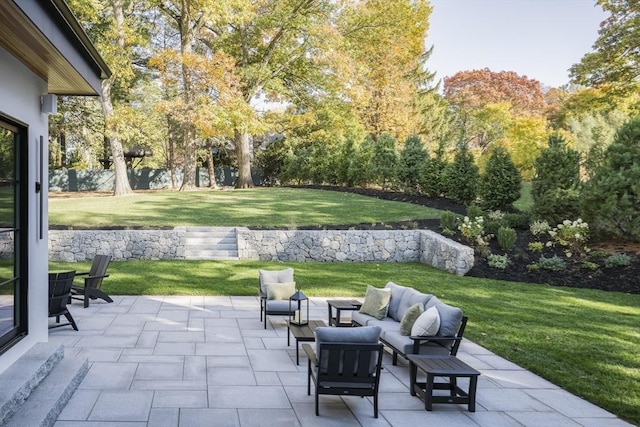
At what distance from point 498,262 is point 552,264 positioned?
1.26 m

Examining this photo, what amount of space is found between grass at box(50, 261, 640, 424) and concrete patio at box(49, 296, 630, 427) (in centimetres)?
45

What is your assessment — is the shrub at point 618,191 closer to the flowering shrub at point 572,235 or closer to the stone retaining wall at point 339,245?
the flowering shrub at point 572,235

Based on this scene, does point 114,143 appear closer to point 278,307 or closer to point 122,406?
point 278,307

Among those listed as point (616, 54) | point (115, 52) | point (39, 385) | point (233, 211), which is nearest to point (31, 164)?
point (39, 385)

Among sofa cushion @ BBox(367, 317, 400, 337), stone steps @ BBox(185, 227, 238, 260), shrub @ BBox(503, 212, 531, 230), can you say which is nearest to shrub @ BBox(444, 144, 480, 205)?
shrub @ BBox(503, 212, 531, 230)

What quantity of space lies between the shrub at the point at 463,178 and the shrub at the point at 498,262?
5.73 meters

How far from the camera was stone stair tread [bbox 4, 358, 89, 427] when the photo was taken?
4504 millimetres

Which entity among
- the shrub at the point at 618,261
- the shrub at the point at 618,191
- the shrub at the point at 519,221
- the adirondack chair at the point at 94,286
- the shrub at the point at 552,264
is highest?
the shrub at the point at 618,191

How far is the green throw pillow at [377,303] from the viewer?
8008 millimetres

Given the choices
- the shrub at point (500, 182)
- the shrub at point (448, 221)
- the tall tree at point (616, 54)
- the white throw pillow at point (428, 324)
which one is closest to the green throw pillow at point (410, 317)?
the white throw pillow at point (428, 324)

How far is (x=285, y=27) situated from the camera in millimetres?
25062

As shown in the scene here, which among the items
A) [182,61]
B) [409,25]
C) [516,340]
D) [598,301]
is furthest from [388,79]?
[516,340]

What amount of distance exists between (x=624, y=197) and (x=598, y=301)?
3.64 metres

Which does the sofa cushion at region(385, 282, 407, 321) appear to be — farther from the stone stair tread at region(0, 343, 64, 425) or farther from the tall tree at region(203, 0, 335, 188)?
the tall tree at region(203, 0, 335, 188)
